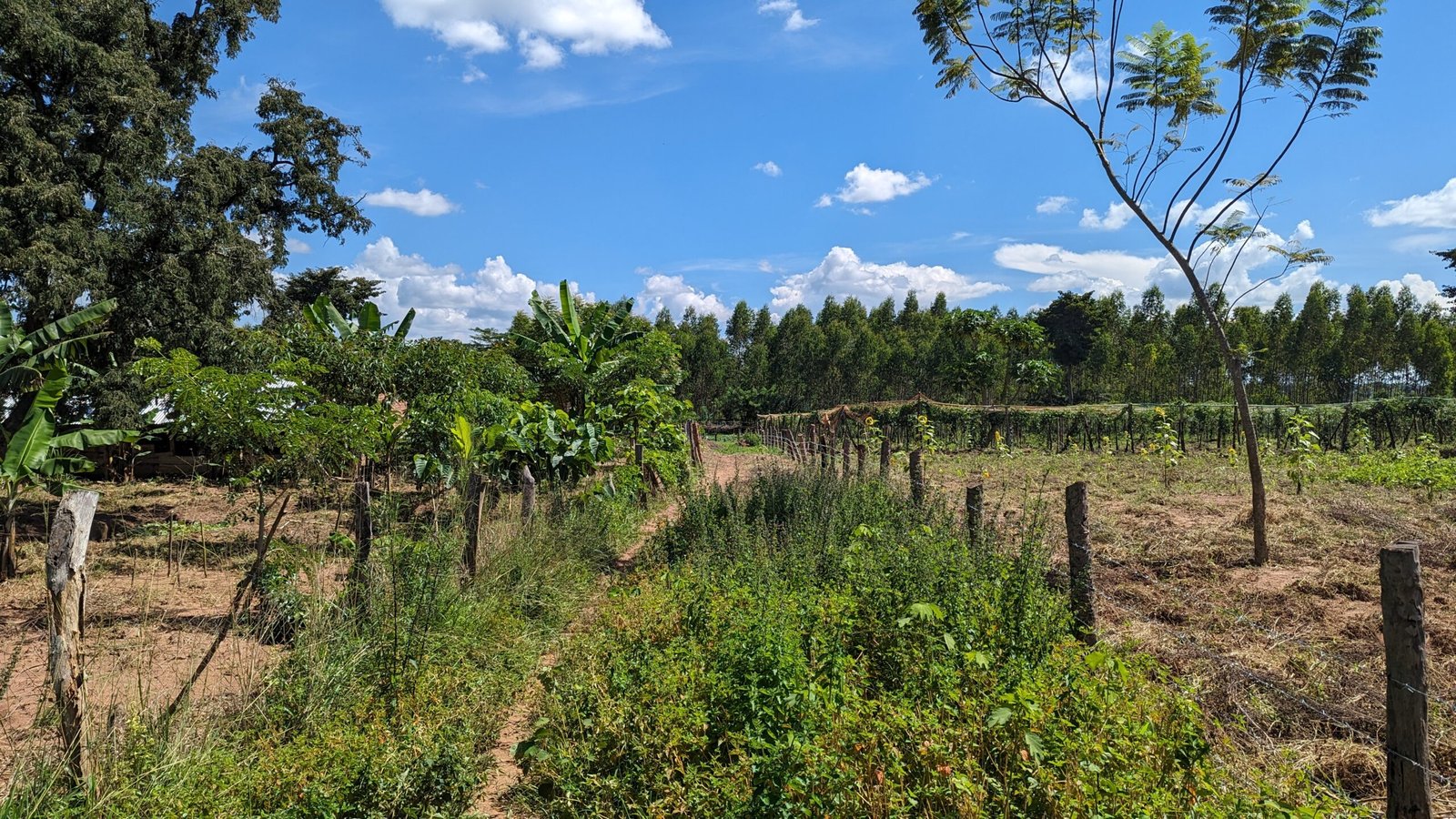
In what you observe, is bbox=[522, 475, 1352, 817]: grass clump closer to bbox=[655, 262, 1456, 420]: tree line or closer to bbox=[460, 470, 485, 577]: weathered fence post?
bbox=[460, 470, 485, 577]: weathered fence post

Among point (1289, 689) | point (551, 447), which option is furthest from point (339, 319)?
point (1289, 689)

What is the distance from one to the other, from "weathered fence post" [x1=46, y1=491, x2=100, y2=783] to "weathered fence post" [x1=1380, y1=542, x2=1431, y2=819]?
4985 mm

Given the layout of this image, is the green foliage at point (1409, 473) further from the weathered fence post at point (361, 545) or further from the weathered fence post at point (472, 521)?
the weathered fence post at point (361, 545)

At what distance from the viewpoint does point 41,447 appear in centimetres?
706

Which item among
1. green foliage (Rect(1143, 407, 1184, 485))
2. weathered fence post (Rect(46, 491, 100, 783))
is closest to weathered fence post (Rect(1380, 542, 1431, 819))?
weathered fence post (Rect(46, 491, 100, 783))

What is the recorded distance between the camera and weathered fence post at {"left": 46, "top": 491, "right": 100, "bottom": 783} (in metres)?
3.05

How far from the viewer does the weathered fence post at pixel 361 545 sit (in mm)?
5285

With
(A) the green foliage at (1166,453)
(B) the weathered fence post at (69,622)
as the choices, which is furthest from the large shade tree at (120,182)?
(A) the green foliage at (1166,453)

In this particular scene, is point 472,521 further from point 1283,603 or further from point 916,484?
point 1283,603

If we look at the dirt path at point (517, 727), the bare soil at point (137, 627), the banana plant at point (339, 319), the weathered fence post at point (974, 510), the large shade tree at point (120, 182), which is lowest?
the dirt path at point (517, 727)

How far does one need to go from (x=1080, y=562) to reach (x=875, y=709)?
2.21 meters

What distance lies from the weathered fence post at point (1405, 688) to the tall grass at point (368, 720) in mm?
3586

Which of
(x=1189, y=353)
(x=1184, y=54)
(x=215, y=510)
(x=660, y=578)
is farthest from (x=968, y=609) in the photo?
(x=1189, y=353)

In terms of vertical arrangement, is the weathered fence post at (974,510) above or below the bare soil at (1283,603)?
above
